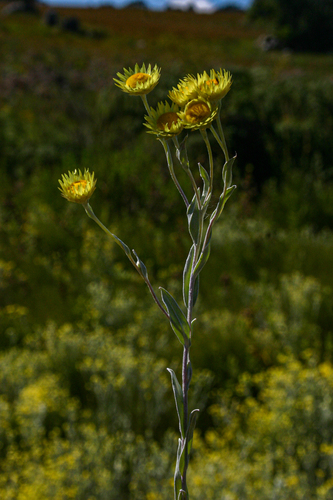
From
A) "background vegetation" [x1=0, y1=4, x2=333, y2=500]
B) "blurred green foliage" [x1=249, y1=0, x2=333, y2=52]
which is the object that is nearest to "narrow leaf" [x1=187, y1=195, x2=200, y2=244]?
"background vegetation" [x1=0, y1=4, x2=333, y2=500]

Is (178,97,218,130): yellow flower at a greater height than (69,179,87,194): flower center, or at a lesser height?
greater

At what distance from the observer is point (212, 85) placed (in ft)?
1.47

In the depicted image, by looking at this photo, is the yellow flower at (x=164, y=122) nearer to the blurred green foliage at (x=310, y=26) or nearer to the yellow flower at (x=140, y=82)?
the yellow flower at (x=140, y=82)

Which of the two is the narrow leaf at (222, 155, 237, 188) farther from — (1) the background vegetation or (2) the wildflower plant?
(1) the background vegetation

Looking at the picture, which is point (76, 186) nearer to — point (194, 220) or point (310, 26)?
point (194, 220)

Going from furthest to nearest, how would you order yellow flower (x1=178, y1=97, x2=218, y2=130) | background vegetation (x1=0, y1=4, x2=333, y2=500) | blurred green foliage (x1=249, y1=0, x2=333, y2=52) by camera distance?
blurred green foliage (x1=249, y1=0, x2=333, y2=52) → background vegetation (x1=0, y1=4, x2=333, y2=500) → yellow flower (x1=178, y1=97, x2=218, y2=130)

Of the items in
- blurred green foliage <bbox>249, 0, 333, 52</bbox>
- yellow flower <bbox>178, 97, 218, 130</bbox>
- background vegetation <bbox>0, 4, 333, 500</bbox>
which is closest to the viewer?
yellow flower <bbox>178, 97, 218, 130</bbox>

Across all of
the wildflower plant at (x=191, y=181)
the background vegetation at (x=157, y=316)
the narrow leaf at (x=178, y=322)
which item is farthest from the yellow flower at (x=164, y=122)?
the background vegetation at (x=157, y=316)

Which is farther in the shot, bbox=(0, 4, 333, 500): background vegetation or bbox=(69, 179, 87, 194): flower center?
bbox=(0, 4, 333, 500): background vegetation

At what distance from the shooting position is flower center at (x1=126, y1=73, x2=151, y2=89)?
0.50 m

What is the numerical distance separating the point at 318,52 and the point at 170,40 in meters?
9.51

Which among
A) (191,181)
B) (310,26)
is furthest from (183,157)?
(310,26)

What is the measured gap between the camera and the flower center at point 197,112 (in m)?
0.44

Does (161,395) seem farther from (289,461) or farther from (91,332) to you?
(91,332)
